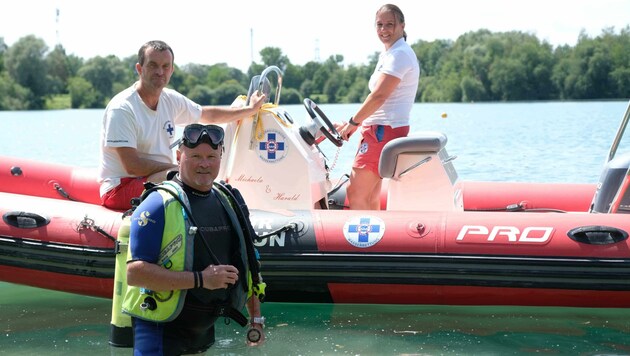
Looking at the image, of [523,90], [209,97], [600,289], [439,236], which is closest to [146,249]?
[439,236]

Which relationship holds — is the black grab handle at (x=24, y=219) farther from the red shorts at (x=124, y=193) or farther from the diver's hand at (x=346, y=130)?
the diver's hand at (x=346, y=130)

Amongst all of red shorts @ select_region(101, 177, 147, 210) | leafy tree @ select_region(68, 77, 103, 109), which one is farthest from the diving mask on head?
leafy tree @ select_region(68, 77, 103, 109)

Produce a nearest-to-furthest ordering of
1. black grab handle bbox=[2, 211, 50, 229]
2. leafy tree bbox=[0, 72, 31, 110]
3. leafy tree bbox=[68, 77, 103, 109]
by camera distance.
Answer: black grab handle bbox=[2, 211, 50, 229] < leafy tree bbox=[0, 72, 31, 110] < leafy tree bbox=[68, 77, 103, 109]

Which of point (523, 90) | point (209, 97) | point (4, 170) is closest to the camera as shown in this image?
point (4, 170)

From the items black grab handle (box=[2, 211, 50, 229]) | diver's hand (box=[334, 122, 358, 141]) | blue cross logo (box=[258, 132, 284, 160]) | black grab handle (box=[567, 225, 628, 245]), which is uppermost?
diver's hand (box=[334, 122, 358, 141])

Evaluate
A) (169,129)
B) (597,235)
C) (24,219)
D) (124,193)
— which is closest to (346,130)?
(169,129)

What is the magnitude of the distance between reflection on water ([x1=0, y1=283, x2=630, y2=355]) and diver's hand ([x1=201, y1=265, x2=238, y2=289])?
1849 mm

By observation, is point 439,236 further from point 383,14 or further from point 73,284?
point 73,284

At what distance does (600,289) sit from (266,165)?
1.99 metres

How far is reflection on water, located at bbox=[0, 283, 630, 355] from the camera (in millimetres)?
5051

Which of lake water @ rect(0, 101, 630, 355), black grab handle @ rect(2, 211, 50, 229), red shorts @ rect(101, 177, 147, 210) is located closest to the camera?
lake water @ rect(0, 101, 630, 355)

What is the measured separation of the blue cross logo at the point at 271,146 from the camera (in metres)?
5.88

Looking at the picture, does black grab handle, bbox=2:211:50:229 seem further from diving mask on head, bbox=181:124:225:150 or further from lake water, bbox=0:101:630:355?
diving mask on head, bbox=181:124:225:150

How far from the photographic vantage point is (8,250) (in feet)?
18.5
